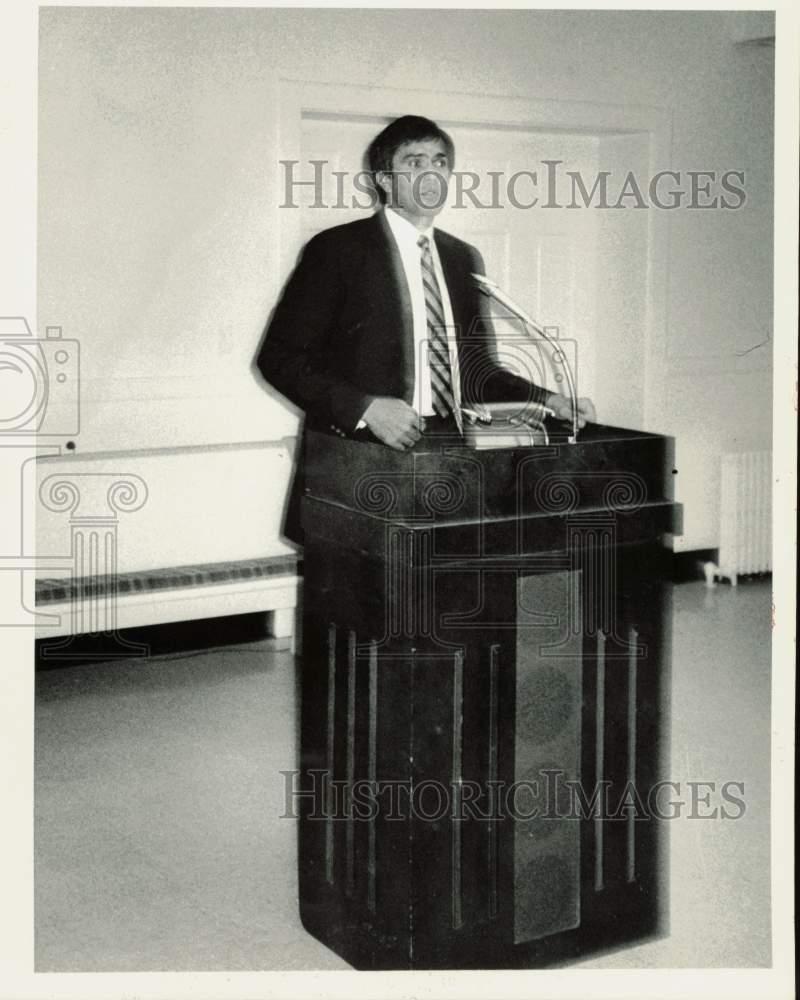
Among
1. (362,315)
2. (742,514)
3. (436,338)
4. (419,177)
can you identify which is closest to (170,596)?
(362,315)

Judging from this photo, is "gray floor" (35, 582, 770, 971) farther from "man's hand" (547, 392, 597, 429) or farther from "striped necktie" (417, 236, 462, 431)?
"striped necktie" (417, 236, 462, 431)

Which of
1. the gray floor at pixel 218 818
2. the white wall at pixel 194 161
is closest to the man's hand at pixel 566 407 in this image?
the gray floor at pixel 218 818

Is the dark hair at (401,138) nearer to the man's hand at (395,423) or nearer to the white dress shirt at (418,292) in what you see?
the white dress shirt at (418,292)

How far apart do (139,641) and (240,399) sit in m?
0.96

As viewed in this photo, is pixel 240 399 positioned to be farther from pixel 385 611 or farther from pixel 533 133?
pixel 385 611

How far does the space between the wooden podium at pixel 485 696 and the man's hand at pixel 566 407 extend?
0.14 feet

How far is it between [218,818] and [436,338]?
4.74 feet

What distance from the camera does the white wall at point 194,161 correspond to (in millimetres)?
4832

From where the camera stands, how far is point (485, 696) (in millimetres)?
2682

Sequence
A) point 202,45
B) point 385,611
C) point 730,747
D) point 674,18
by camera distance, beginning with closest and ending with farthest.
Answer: point 385,611 → point 730,747 → point 202,45 → point 674,18

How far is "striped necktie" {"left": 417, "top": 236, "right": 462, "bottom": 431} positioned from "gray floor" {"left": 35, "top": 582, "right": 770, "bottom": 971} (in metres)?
1.19

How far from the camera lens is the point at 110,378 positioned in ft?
16.3

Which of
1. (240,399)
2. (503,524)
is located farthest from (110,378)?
(503,524)

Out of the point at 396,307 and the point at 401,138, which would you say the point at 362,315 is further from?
the point at 401,138
